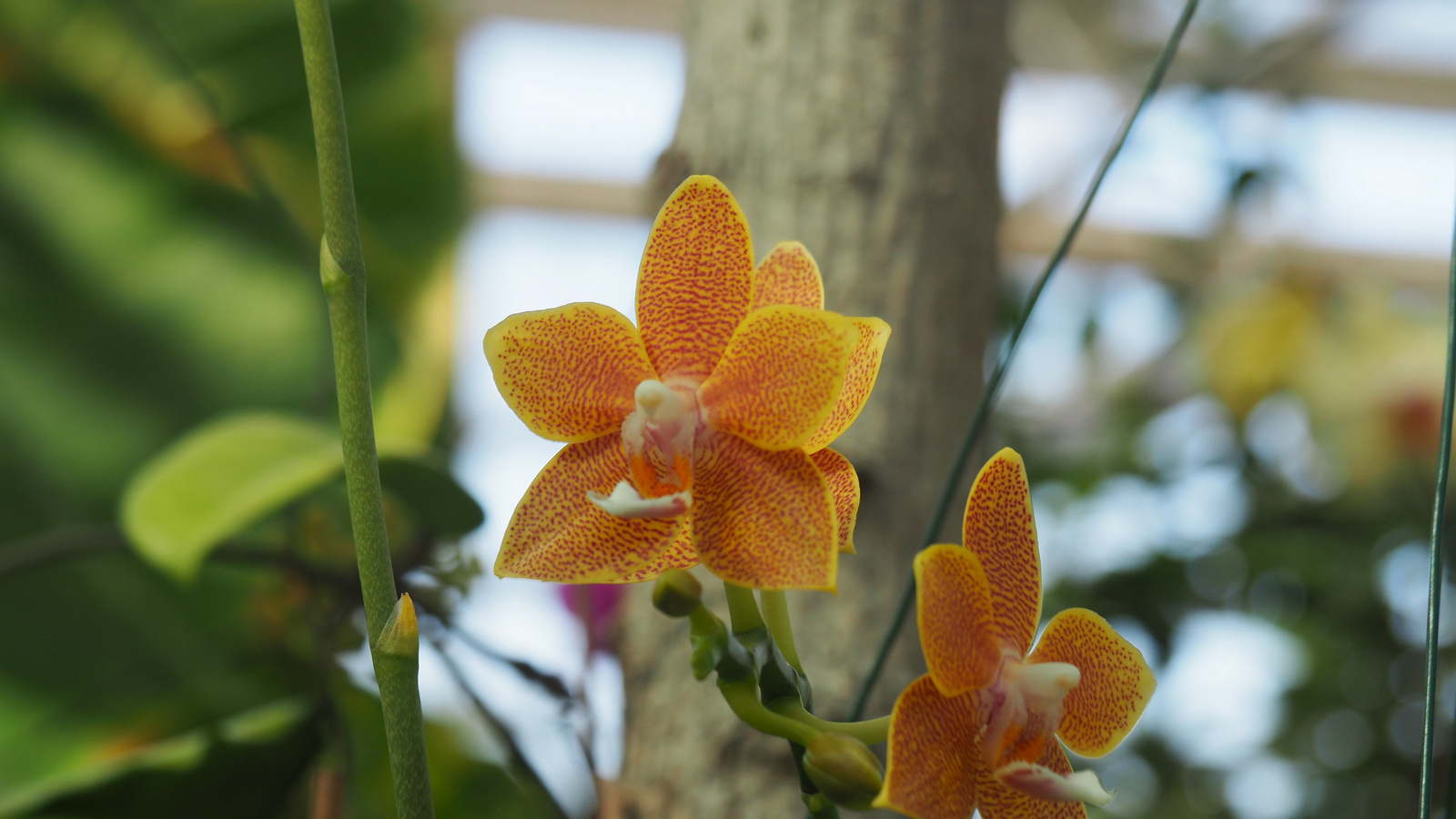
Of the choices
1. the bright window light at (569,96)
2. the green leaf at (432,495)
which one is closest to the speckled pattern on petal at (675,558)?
the green leaf at (432,495)

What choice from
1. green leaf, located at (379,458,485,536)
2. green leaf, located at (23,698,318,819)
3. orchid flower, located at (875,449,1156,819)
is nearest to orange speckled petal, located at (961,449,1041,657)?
orchid flower, located at (875,449,1156,819)

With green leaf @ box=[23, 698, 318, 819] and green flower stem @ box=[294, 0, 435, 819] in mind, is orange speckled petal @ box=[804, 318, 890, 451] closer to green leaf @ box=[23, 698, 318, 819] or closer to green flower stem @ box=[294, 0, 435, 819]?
green flower stem @ box=[294, 0, 435, 819]

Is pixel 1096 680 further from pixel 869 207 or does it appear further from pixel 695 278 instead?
pixel 869 207

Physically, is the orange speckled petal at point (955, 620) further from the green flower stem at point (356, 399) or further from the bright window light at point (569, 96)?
the bright window light at point (569, 96)

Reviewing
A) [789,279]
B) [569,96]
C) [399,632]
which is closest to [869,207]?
[789,279]

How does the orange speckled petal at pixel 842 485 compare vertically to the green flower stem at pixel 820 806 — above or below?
above
